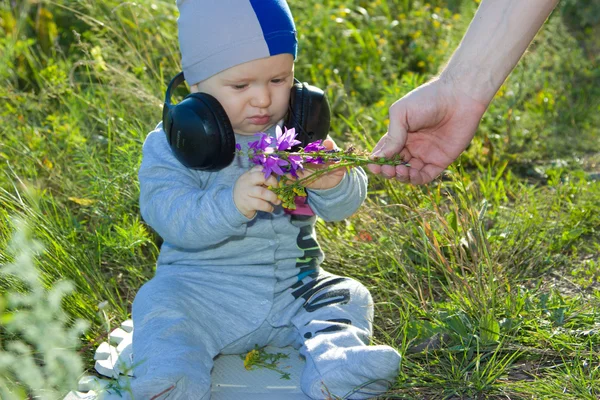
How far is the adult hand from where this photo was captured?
9.23 feet

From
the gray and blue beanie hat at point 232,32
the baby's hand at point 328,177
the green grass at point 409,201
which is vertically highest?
the gray and blue beanie hat at point 232,32

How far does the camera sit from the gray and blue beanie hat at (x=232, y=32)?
2711 mm


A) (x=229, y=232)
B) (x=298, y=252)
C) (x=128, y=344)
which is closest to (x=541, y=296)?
(x=298, y=252)

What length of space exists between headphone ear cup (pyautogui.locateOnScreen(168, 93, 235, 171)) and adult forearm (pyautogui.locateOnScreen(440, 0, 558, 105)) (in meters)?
0.86

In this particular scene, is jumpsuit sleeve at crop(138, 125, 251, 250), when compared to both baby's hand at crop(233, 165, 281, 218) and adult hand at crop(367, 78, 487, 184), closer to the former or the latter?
baby's hand at crop(233, 165, 281, 218)

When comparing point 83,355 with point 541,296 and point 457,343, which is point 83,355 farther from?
point 541,296

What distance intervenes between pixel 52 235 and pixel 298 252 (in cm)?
104

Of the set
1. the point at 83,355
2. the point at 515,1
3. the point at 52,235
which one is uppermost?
the point at 515,1

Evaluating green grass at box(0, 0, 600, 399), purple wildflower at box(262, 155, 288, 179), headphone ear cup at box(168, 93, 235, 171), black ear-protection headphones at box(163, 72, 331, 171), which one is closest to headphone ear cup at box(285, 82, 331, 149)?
black ear-protection headphones at box(163, 72, 331, 171)

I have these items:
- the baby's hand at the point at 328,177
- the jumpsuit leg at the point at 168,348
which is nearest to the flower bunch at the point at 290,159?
the baby's hand at the point at 328,177

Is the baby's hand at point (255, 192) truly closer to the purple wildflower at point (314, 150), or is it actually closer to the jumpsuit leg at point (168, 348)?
the purple wildflower at point (314, 150)

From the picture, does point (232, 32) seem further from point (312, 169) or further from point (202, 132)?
point (312, 169)

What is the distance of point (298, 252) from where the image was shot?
10.0 ft

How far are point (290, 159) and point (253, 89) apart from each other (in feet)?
1.44
